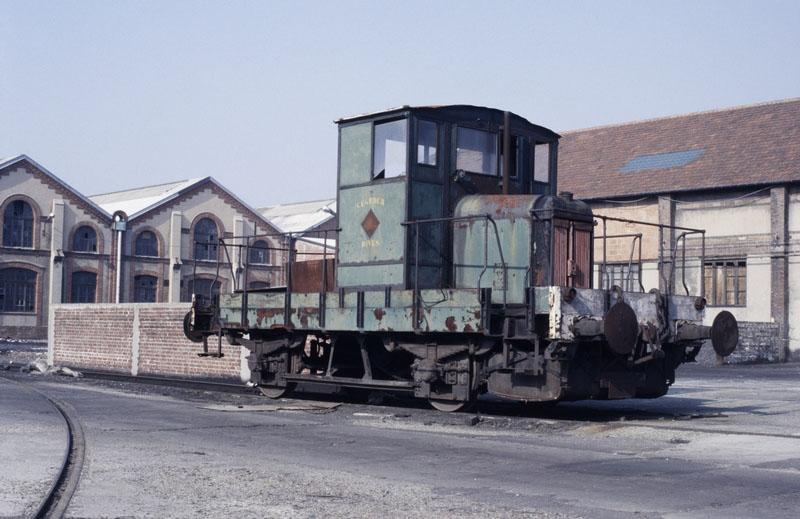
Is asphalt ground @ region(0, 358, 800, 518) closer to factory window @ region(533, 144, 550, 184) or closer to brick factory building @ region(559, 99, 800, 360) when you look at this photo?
factory window @ region(533, 144, 550, 184)

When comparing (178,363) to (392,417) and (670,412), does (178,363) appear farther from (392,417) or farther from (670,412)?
(670,412)

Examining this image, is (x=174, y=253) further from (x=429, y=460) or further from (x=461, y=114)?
(x=429, y=460)

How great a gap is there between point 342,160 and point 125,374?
11.8 meters

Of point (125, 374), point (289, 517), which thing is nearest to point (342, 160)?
point (289, 517)

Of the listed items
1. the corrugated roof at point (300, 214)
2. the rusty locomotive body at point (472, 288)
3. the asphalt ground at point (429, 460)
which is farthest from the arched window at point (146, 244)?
the rusty locomotive body at point (472, 288)

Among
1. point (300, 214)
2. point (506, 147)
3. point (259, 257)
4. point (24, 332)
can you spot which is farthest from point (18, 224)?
point (506, 147)

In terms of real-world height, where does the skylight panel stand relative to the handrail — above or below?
above

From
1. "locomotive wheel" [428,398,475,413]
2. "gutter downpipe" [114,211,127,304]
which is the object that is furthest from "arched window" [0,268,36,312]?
"locomotive wheel" [428,398,475,413]

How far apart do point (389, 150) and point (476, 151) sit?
3.88ft

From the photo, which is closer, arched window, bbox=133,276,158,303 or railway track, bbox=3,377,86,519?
railway track, bbox=3,377,86,519

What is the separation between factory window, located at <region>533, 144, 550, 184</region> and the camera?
44.0 ft

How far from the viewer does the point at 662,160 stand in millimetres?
34750

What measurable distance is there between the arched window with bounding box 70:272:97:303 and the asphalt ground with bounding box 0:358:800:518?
3407 centimetres

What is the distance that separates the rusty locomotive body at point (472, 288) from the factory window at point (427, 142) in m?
0.02
